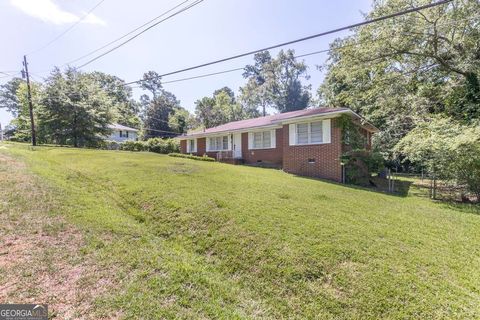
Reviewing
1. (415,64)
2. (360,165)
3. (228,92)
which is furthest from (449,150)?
(228,92)

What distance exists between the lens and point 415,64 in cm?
1473

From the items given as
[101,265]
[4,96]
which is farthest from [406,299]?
[4,96]

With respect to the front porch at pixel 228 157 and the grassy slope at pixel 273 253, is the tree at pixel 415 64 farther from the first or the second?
the front porch at pixel 228 157

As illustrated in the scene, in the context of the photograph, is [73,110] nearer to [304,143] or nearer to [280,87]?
[304,143]

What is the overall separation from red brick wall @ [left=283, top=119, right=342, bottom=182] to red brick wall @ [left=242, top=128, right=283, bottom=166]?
2646 millimetres

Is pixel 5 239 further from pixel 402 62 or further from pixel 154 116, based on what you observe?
pixel 154 116

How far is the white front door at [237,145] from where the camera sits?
20266mm

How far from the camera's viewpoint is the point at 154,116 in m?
43.8

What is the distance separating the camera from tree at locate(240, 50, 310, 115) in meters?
43.0

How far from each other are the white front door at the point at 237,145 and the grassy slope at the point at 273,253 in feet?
41.1

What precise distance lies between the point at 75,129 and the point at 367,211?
81.8 ft

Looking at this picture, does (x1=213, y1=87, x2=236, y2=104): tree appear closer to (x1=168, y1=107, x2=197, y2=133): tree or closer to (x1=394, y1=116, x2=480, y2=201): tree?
(x1=168, y1=107, x2=197, y2=133): tree

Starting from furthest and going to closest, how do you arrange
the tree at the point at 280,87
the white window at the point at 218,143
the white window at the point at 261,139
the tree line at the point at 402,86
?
the tree at the point at 280,87, the white window at the point at 218,143, the white window at the point at 261,139, the tree line at the point at 402,86

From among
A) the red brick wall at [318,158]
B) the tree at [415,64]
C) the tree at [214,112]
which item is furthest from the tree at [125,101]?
the tree at [415,64]
